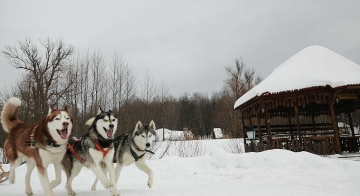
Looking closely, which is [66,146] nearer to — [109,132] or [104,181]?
[109,132]

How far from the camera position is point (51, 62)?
21.7m

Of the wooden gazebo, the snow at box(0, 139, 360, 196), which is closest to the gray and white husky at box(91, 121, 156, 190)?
the snow at box(0, 139, 360, 196)

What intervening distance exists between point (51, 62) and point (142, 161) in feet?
64.2

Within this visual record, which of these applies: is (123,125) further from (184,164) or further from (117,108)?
(184,164)

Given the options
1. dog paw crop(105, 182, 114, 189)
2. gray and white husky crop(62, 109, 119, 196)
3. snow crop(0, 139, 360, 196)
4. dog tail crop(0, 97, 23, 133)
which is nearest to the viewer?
dog paw crop(105, 182, 114, 189)

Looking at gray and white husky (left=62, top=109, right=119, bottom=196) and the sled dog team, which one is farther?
gray and white husky (left=62, top=109, right=119, bottom=196)

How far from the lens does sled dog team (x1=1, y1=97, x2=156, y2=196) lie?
4414 millimetres

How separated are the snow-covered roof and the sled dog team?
8909 millimetres

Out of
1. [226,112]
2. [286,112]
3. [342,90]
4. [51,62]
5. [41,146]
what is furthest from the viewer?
Result: [226,112]

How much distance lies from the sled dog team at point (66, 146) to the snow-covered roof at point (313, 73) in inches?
351

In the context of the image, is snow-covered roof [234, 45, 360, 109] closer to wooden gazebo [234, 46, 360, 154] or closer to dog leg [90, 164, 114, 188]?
wooden gazebo [234, 46, 360, 154]

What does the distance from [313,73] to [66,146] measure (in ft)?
38.6

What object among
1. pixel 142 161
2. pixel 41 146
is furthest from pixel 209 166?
pixel 41 146

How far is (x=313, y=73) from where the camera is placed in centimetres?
1236
